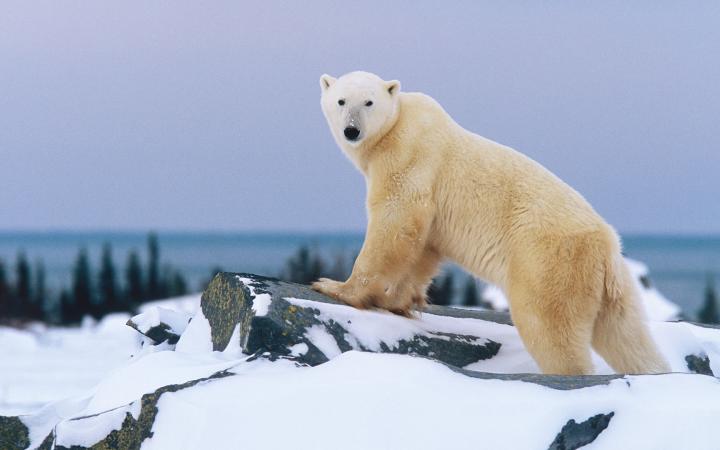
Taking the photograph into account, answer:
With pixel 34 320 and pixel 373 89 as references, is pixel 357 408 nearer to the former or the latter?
pixel 373 89

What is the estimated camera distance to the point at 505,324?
6.01m

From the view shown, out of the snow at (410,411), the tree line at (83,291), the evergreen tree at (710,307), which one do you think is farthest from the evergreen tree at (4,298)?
the snow at (410,411)

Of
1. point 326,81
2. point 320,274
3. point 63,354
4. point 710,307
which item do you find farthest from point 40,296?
point 326,81

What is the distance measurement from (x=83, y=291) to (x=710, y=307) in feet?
52.9

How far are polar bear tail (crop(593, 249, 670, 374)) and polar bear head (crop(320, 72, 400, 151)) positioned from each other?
5.37 ft

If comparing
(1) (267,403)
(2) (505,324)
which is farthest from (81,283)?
(1) (267,403)

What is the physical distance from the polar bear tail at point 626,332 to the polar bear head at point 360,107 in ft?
5.37

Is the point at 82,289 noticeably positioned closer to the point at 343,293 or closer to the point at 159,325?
the point at 159,325

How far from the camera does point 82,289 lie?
77.2 feet

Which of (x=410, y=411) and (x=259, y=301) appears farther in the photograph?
(x=259, y=301)

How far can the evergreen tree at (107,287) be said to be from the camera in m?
23.6

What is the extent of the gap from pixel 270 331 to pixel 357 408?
0.95 meters

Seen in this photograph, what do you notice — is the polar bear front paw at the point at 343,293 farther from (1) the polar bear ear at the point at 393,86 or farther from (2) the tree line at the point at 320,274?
(2) the tree line at the point at 320,274

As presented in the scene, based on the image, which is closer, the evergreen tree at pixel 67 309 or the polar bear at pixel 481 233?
the polar bear at pixel 481 233
